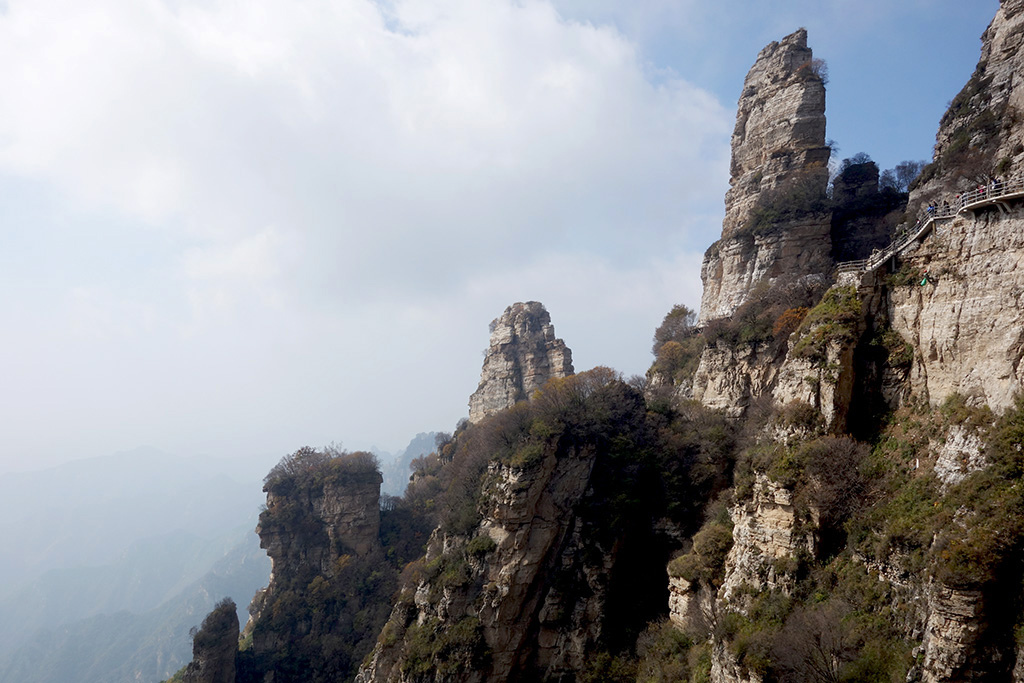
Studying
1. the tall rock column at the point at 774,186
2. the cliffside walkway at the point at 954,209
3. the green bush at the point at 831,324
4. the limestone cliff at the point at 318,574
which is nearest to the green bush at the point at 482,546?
the green bush at the point at 831,324

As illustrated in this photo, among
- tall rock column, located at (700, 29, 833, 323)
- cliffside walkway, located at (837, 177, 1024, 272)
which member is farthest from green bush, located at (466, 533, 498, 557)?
tall rock column, located at (700, 29, 833, 323)

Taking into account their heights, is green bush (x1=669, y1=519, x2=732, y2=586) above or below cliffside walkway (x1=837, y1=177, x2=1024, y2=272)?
below

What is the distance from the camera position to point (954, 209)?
Result: 18.5 metres

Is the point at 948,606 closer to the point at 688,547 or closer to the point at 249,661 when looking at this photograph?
the point at 688,547

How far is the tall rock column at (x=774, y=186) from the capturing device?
108 ft

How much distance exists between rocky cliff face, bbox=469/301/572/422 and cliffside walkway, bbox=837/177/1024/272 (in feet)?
132

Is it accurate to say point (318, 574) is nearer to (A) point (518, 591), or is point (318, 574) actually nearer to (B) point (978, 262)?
(A) point (518, 591)

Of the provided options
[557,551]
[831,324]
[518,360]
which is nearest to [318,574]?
[557,551]

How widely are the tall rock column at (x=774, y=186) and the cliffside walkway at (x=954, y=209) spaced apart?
814 cm

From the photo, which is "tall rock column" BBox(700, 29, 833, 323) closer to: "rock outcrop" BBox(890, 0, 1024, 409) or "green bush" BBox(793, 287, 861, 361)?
"green bush" BBox(793, 287, 861, 361)

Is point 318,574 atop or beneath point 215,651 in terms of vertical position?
atop

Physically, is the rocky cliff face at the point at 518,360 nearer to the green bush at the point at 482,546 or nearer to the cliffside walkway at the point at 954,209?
the green bush at the point at 482,546

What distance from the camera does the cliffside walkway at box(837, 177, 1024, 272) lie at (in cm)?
1602

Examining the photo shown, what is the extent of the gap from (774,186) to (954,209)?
62.7ft
